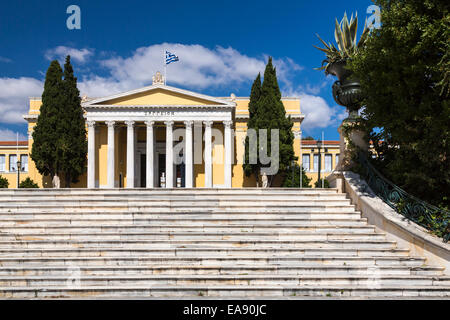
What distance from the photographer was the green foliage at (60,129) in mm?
30281

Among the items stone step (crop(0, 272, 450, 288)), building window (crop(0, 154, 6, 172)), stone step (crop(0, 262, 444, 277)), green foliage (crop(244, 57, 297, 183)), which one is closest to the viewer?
stone step (crop(0, 272, 450, 288))

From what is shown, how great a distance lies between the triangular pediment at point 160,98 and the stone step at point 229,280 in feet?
79.4

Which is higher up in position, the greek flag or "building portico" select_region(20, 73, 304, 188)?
the greek flag

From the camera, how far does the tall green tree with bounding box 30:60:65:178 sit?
3019cm

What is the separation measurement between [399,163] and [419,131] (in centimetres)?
94

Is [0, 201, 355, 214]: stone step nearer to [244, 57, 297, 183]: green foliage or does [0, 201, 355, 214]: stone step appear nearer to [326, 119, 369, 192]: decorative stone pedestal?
[326, 119, 369, 192]: decorative stone pedestal

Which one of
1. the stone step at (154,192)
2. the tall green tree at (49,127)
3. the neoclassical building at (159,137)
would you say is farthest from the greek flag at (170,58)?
the stone step at (154,192)

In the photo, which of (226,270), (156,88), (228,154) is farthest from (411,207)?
(156,88)

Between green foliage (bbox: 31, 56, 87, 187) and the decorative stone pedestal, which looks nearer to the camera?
the decorative stone pedestal

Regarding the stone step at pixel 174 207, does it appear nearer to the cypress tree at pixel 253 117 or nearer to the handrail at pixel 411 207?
the handrail at pixel 411 207

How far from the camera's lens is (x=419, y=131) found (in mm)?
8547

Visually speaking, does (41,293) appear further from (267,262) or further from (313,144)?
(313,144)

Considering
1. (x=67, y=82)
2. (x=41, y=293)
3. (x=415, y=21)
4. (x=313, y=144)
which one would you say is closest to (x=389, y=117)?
(x=415, y=21)

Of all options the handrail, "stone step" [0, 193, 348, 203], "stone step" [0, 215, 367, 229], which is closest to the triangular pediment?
"stone step" [0, 193, 348, 203]
